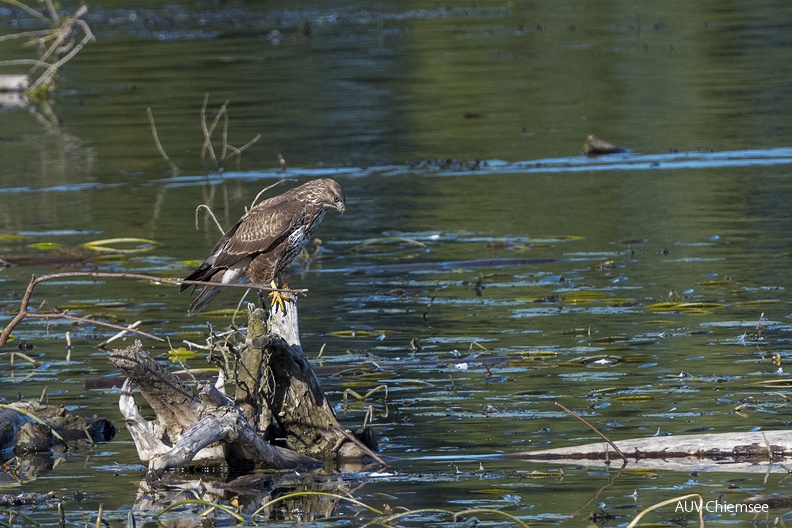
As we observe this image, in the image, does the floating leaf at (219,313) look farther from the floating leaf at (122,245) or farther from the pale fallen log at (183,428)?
the pale fallen log at (183,428)

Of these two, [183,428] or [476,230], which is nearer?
[183,428]

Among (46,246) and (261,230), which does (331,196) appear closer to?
(261,230)

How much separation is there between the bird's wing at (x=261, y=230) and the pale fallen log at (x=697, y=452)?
2.31 m

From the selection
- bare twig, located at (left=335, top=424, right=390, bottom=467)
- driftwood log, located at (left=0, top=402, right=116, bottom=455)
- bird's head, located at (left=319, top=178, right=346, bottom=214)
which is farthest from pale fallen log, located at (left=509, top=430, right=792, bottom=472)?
driftwood log, located at (left=0, top=402, right=116, bottom=455)

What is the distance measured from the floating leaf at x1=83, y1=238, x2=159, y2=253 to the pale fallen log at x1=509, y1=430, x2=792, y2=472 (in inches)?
282

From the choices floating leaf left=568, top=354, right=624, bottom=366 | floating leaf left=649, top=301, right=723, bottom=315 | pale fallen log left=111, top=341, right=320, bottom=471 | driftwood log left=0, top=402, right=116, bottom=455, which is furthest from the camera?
floating leaf left=649, top=301, right=723, bottom=315

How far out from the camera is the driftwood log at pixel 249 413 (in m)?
7.48

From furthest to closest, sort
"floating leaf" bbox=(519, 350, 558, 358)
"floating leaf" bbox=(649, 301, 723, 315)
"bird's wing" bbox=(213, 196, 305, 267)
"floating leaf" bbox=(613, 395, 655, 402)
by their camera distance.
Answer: "floating leaf" bbox=(649, 301, 723, 315) < "floating leaf" bbox=(519, 350, 558, 358) < "bird's wing" bbox=(213, 196, 305, 267) < "floating leaf" bbox=(613, 395, 655, 402)

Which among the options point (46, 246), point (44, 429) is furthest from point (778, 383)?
point (46, 246)

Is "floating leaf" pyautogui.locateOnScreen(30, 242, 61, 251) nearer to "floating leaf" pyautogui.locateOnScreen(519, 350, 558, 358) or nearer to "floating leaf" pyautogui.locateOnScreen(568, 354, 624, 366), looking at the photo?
"floating leaf" pyautogui.locateOnScreen(519, 350, 558, 358)

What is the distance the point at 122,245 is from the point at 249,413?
23.3 ft

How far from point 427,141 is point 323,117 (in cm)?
291

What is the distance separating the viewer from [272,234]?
29.9ft

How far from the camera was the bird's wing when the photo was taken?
9117 millimetres
